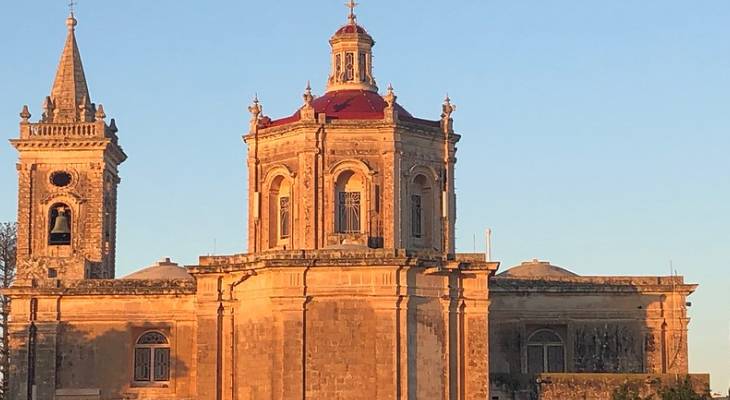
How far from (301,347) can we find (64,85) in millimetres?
18554

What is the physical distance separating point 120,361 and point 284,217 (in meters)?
7.09

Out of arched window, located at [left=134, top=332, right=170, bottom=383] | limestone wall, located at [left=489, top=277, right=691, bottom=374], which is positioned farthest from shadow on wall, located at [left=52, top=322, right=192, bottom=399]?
limestone wall, located at [left=489, top=277, right=691, bottom=374]

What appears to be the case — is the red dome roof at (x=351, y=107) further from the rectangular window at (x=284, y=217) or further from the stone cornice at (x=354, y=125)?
the rectangular window at (x=284, y=217)

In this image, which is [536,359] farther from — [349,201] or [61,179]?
[61,179]

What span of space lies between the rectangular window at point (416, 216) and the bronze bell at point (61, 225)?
531 inches

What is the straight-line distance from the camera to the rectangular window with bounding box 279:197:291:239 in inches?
1951

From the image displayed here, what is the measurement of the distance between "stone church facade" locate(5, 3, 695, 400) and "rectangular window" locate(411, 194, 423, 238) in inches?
1.7

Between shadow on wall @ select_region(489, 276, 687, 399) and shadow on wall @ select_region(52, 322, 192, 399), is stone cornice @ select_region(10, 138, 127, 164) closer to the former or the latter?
shadow on wall @ select_region(52, 322, 192, 399)

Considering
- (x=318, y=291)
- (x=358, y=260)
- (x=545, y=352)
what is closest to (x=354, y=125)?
(x=358, y=260)

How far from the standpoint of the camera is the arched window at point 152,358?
5184 cm

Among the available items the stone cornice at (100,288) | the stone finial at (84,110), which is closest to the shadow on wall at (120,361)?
the stone cornice at (100,288)

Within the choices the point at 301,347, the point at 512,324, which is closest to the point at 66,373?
the point at 301,347

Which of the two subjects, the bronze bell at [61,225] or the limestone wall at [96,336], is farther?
the bronze bell at [61,225]

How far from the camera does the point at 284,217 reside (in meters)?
49.8
